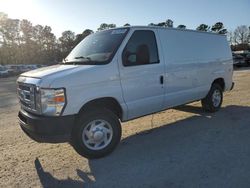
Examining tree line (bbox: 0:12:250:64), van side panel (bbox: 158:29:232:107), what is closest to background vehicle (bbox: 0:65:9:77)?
tree line (bbox: 0:12:250:64)

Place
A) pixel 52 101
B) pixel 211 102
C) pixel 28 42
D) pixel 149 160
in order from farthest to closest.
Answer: pixel 28 42
pixel 211 102
pixel 149 160
pixel 52 101

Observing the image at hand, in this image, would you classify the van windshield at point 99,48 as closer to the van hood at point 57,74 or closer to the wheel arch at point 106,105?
the van hood at point 57,74

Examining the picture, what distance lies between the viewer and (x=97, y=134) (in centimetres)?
468

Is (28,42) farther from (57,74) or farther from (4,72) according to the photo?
(57,74)

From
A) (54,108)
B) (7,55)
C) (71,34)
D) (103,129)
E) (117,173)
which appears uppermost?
(71,34)

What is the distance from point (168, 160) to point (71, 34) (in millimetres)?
76966

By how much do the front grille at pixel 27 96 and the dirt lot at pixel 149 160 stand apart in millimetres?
991

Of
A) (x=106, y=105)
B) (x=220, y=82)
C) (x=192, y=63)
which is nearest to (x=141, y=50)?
(x=106, y=105)

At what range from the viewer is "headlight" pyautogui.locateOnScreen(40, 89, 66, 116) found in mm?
4129

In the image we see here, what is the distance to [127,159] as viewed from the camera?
4605 mm

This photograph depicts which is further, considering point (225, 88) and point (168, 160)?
point (225, 88)

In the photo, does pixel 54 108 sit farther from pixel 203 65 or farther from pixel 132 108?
pixel 203 65

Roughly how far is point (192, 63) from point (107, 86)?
2795 mm

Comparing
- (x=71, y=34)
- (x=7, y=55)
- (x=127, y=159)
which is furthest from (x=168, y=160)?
(x=71, y=34)
